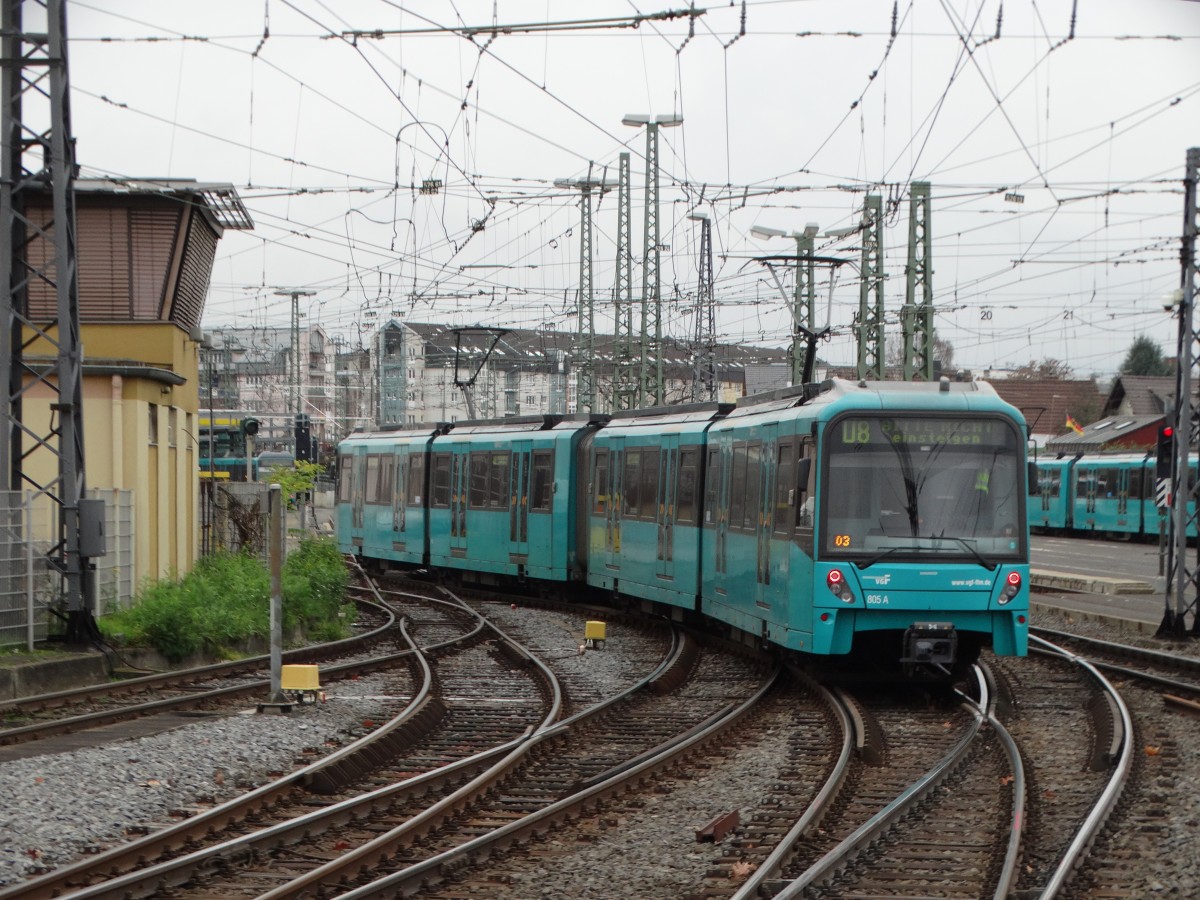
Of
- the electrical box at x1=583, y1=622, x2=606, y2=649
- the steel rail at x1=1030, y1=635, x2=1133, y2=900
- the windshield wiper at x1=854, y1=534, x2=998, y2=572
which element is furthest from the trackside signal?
the windshield wiper at x1=854, y1=534, x2=998, y2=572

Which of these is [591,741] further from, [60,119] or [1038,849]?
[60,119]

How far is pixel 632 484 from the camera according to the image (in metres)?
22.0

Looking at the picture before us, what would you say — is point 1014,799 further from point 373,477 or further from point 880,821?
point 373,477

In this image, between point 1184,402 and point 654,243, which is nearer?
point 1184,402

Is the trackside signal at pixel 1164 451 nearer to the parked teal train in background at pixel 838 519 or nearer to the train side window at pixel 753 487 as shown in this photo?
the parked teal train in background at pixel 838 519

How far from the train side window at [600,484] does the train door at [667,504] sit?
8.47 feet

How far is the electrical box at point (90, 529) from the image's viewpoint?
1557 cm

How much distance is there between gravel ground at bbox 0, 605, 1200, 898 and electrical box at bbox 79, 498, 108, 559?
2.87m

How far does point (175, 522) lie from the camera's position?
25.0 metres

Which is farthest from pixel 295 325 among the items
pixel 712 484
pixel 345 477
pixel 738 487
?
pixel 738 487


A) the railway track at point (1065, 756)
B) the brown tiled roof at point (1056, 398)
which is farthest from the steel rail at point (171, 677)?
the brown tiled roof at point (1056, 398)

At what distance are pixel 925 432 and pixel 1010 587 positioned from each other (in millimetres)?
1537

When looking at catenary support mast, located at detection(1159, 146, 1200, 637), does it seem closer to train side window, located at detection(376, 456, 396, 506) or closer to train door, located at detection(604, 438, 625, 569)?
train door, located at detection(604, 438, 625, 569)

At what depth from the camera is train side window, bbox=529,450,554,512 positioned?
2534 centimetres
